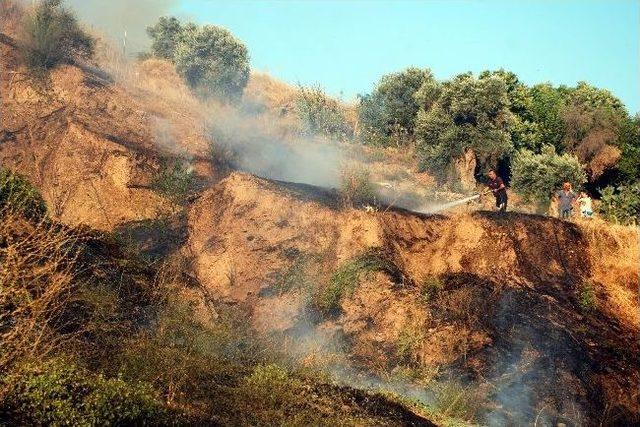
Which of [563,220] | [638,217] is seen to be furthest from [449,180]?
[563,220]

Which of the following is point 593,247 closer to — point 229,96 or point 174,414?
point 174,414

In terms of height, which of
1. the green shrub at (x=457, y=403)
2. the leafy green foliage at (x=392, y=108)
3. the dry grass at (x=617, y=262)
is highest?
the leafy green foliage at (x=392, y=108)

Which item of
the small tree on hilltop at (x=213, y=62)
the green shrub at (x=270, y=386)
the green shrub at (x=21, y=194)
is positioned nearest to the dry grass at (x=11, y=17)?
the small tree on hilltop at (x=213, y=62)

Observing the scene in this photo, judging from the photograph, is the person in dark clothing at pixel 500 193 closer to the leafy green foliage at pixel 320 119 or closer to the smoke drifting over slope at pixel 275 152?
the smoke drifting over slope at pixel 275 152

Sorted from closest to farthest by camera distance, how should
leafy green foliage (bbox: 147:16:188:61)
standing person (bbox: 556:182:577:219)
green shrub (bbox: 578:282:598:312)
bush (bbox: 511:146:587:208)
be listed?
green shrub (bbox: 578:282:598:312) < standing person (bbox: 556:182:577:219) < bush (bbox: 511:146:587:208) < leafy green foliage (bbox: 147:16:188:61)

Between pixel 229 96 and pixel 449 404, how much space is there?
24864mm

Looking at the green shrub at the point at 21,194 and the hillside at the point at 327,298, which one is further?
the green shrub at the point at 21,194

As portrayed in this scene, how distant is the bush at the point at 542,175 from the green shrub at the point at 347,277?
14.9 metres

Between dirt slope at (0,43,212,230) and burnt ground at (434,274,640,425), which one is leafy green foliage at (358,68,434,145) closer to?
dirt slope at (0,43,212,230)

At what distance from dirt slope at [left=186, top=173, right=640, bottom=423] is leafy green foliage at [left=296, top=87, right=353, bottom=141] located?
42.5 ft

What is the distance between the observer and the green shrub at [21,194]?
1007 cm

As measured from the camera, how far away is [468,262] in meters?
14.5

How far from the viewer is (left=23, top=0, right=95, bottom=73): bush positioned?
20812mm

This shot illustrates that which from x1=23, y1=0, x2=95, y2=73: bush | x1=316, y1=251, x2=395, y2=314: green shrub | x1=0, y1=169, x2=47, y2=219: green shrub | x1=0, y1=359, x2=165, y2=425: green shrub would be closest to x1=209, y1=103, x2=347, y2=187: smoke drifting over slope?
x1=23, y1=0, x2=95, y2=73: bush
